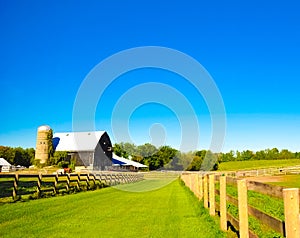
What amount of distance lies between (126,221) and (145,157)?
95080mm

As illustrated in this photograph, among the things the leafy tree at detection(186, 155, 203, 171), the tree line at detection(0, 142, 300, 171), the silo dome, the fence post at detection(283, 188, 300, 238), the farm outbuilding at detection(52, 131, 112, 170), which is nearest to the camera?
the fence post at detection(283, 188, 300, 238)

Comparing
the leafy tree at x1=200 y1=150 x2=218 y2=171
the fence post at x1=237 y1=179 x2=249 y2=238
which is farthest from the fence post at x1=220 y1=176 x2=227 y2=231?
the leafy tree at x1=200 y1=150 x2=218 y2=171

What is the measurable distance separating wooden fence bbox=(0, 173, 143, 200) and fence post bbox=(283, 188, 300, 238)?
11.8 m

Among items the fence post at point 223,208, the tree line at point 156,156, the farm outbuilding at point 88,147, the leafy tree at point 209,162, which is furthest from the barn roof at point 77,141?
the fence post at point 223,208

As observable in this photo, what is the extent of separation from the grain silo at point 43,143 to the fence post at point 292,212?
6612cm

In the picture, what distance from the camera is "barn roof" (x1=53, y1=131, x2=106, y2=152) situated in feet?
217

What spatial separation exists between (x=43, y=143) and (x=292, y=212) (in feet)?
222

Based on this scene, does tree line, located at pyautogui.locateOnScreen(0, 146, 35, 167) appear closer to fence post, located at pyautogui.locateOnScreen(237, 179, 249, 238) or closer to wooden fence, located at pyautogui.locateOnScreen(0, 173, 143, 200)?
wooden fence, located at pyautogui.locateOnScreen(0, 173, 143, 200)

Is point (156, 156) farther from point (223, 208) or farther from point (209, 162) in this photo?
point (223, 208)

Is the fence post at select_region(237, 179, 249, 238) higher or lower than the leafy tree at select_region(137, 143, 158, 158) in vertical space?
lower

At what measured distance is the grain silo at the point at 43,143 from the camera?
6638cm

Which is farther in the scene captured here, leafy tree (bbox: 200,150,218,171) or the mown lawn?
leafy tree (bbox: 200,150,218,171)

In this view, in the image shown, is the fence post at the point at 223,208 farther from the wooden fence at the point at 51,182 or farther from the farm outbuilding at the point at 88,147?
the farm outbuilding at the point at 88,147

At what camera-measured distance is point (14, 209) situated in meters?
10.9
